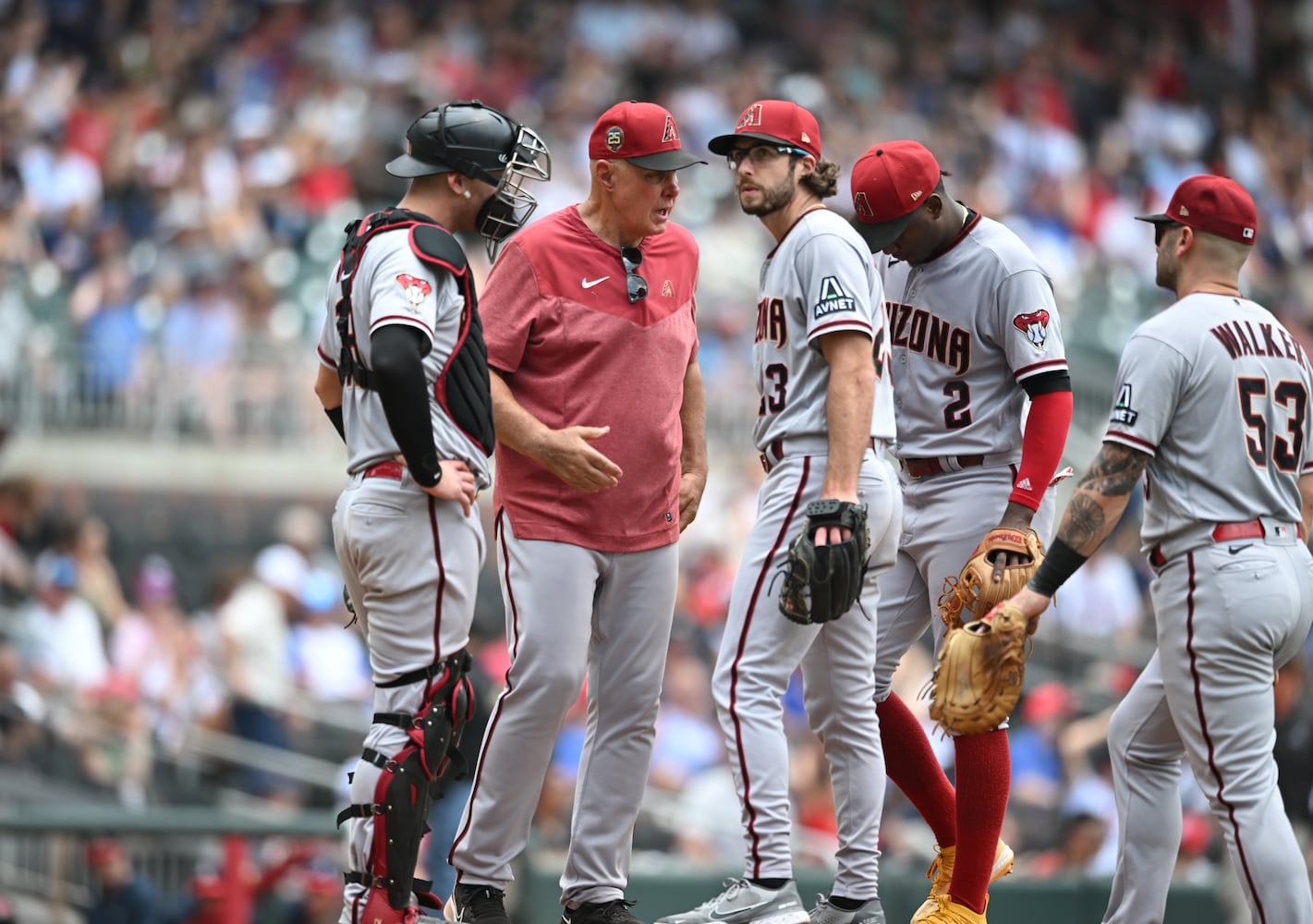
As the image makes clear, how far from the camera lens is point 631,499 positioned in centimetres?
505

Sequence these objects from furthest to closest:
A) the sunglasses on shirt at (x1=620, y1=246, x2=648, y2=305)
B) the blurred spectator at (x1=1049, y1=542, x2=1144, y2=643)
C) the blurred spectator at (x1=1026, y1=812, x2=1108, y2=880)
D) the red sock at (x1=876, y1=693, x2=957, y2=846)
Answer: the blurred spectator at (x1=1049, y1=542, x2=1144, y2=643), the blurred spectator at (x1=1026, y1=812, x2=1108, y2=880), the red sock at (x1=876, y1=693, x2=957, y2=846), the sunglasses on shirt at (x1=620, y1=246, x2=648, y2=305)

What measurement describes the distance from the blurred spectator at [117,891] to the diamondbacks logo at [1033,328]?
16.4 ft

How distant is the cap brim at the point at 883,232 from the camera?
5055mm

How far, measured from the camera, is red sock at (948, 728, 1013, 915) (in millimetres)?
4953

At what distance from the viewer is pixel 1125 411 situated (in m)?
4.63

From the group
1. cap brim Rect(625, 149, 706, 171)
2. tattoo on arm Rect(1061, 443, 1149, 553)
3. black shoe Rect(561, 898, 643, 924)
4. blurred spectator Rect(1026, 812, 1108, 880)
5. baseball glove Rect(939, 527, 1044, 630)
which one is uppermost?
cap brim Rect(625, 149, 706, 171)

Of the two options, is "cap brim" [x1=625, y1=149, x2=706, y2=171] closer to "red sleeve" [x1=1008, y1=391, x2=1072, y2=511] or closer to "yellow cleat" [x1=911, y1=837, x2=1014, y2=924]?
"red sleeve" [x1=1008, y1=391, x2=1072, y2=511]

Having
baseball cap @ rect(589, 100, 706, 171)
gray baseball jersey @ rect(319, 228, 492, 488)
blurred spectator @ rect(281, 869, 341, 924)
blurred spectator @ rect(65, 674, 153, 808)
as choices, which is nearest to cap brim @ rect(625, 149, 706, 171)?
baseball cap @ rect(589, 100, 706, 171)

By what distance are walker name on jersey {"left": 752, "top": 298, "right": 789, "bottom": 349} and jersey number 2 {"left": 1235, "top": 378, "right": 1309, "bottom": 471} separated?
1.27m

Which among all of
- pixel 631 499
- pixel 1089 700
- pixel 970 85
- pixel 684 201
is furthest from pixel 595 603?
pixel 970 85

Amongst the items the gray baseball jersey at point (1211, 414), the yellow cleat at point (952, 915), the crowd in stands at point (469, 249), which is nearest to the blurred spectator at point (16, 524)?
the crowd in stands at point (469, 249)

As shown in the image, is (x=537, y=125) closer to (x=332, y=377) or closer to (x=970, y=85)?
(x=970, y=85)

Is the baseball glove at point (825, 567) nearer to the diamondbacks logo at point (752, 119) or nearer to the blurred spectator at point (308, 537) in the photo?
the diamondbacks logo at point (752, 119)

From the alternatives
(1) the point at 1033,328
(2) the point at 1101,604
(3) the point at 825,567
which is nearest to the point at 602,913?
(3) the point at 825,567
